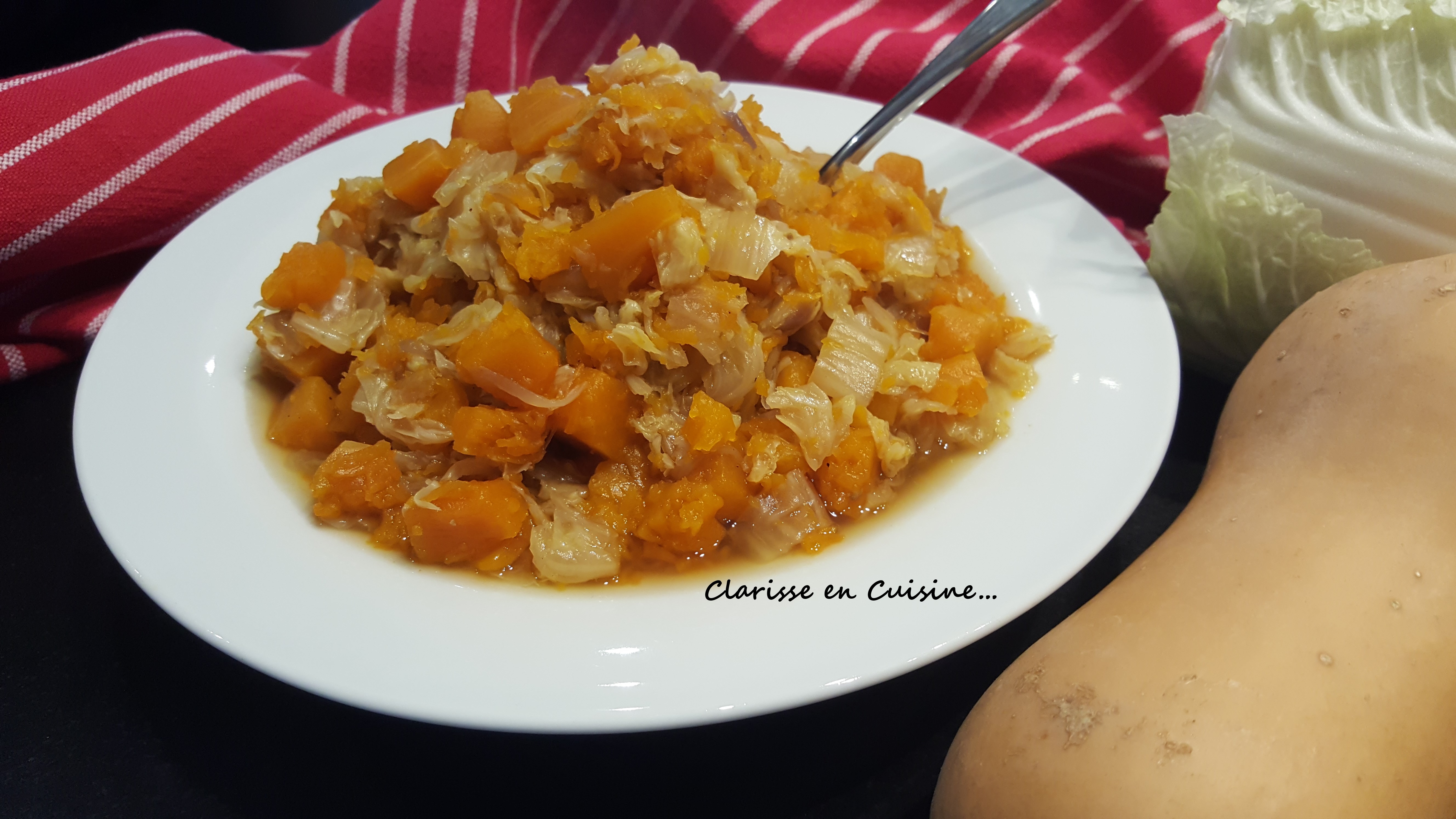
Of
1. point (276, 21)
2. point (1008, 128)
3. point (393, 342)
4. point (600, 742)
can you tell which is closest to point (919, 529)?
point (600, 742)

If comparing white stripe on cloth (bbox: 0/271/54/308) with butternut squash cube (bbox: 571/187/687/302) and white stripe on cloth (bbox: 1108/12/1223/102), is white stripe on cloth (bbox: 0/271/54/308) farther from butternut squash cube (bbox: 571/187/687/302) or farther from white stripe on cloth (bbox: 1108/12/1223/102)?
white stripe on cloth (bbox: 1108/12/1223/102)

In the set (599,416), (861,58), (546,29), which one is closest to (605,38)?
(546,29)

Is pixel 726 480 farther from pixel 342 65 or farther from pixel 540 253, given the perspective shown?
pixel 342 65

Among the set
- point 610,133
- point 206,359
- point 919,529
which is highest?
point 610,133

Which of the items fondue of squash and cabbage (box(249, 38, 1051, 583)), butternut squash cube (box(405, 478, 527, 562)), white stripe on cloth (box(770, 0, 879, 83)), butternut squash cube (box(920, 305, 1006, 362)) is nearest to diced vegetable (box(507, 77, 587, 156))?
fondue of squash and cabbage (box(249, 38, 1051, 583))

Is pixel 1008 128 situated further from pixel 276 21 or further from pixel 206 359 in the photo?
pixel 276 21

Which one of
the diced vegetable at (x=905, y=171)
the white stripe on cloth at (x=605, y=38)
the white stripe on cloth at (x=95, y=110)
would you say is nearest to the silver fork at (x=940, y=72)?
the diced vegetable at (x=905, y=171)
